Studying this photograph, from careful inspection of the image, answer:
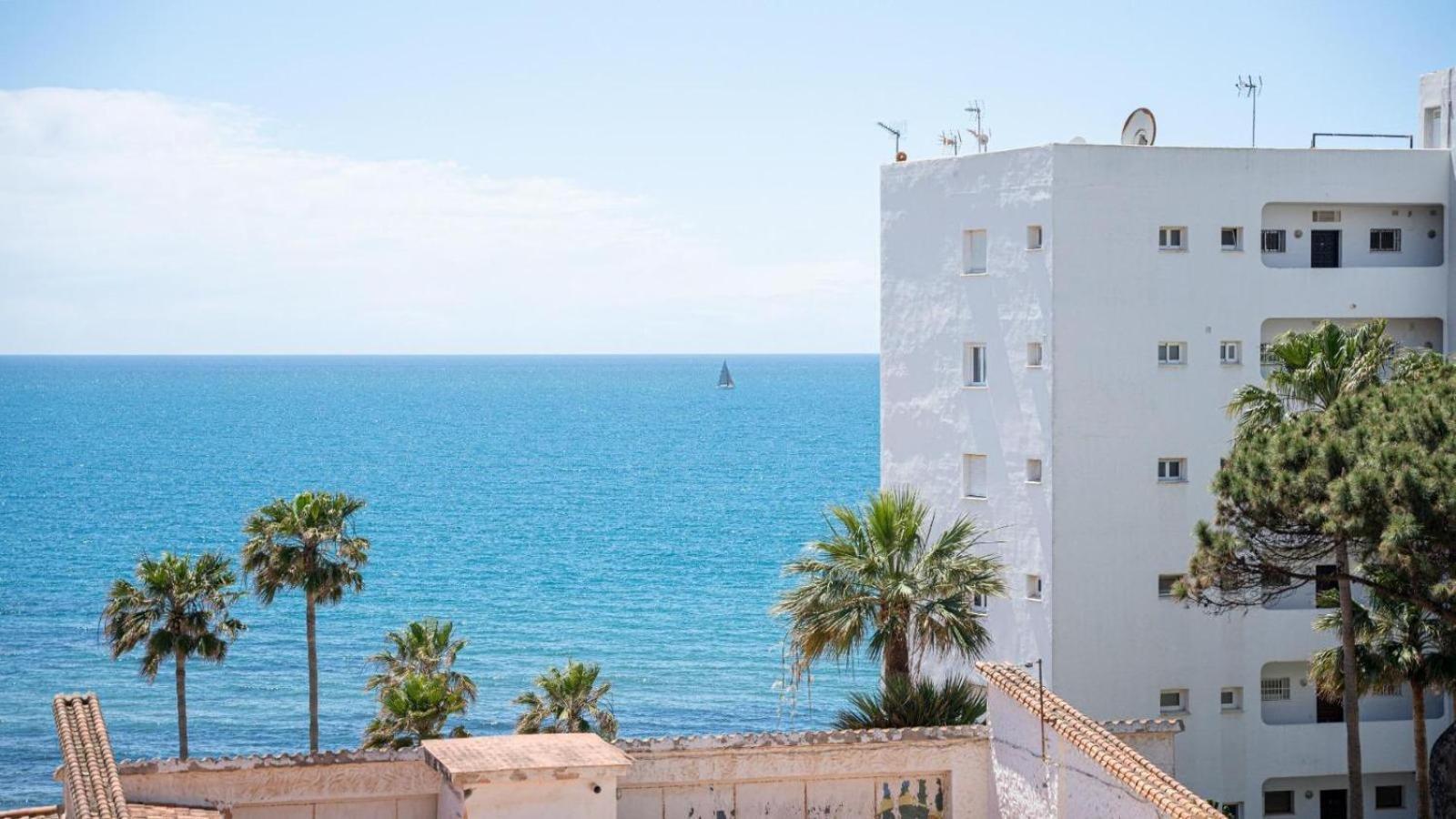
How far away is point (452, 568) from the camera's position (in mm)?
110125

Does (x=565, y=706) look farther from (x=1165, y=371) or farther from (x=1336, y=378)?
(x=1165, y=371)

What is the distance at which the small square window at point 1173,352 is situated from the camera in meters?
42.0

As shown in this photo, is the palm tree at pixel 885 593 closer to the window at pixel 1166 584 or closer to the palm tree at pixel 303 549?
the window at pixel 1166 584

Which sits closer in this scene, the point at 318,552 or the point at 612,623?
the point at 318,552

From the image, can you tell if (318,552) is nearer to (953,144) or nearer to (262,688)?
(953,144)

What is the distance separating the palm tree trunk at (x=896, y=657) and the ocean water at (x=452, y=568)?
35.6m

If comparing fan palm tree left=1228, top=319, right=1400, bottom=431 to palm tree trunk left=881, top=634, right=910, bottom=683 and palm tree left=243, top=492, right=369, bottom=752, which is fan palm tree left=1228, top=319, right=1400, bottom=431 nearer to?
palm tree trunk left=881, top=634, right=910, bottom=683

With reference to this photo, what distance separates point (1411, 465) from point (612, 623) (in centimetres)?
6880

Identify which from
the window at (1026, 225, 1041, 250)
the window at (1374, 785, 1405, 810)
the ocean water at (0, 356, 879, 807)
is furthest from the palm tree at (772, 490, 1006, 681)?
the ocean water at (0, 356, 879, 807)

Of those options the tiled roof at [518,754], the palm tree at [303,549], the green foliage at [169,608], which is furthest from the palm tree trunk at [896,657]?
the green foliage at [169,608]

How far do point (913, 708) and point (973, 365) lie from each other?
602 inches

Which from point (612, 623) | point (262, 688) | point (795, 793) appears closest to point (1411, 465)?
point (795, 793)

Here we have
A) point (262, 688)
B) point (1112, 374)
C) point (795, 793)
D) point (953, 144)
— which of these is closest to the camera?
point (795, 793)

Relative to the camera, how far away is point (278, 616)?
299ft
